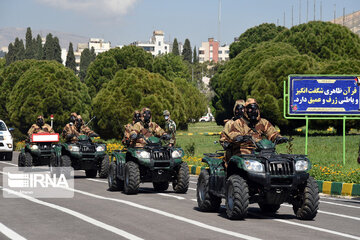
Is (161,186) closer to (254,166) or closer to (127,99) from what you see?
(254,166)

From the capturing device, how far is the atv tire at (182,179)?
56.5 ft

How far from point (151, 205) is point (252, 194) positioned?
3.02m

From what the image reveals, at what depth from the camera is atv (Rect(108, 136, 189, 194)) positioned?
16.9 m

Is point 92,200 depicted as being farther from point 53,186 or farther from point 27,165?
point 27,165

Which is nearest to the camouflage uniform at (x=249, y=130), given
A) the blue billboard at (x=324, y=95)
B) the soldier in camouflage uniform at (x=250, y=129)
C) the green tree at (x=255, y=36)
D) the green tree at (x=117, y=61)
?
the soldier in camouflage uniform at (x=250, y=129)

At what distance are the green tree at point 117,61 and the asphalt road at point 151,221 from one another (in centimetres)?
5620

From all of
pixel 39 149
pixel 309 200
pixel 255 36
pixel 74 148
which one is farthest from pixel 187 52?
pixel 309 200

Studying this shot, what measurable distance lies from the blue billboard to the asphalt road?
10.8m

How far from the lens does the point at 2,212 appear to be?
13.3m

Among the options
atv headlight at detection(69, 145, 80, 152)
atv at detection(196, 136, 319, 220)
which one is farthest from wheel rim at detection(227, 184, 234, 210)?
atv headlight at detection(69, 145, 80, 152)

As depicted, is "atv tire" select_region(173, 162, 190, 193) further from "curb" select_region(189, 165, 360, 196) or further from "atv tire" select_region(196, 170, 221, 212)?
"curb" select_region(189, 165, 360, 196)

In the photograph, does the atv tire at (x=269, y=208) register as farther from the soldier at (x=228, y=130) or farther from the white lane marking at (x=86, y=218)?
the white lane marking at (x=86, y=218)

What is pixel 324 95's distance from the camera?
27.0 metres

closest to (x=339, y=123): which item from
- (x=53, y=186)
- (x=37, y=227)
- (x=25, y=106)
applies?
(x=25, y=106)
